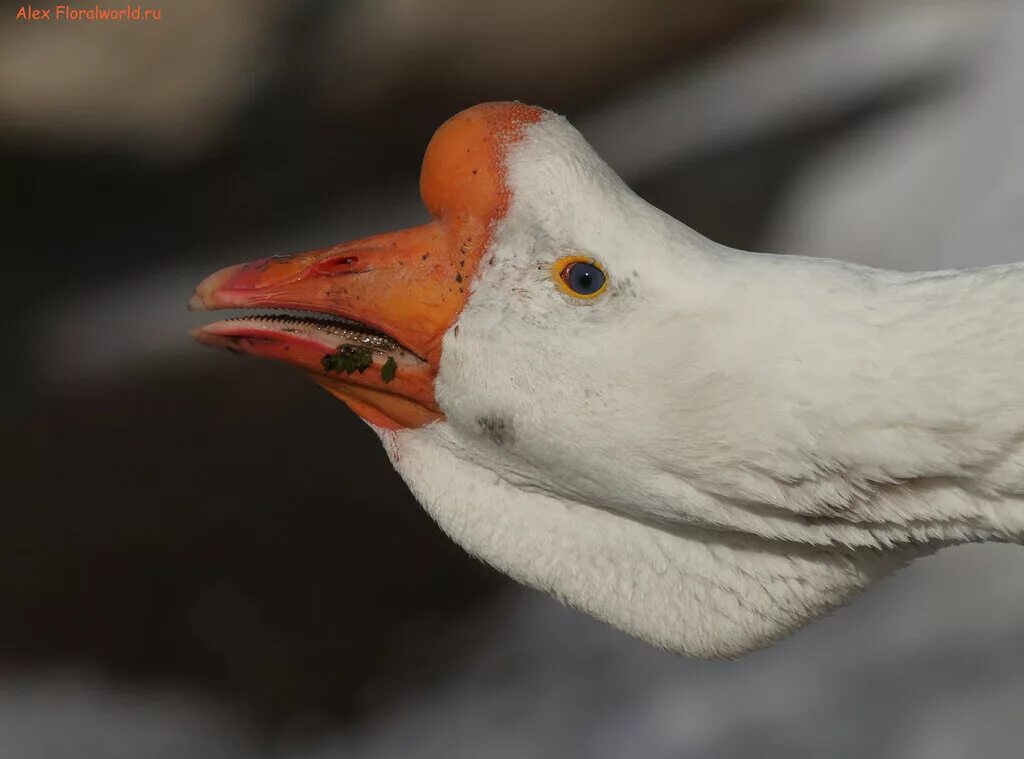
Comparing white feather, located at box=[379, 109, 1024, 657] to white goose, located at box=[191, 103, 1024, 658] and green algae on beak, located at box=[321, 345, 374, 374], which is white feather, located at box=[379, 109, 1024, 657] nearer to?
white goose, located at box=[191, 103, 1024, 658]

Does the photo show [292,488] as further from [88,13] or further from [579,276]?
[579,276]

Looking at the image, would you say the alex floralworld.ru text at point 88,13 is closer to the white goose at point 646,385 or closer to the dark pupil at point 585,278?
the white goose at point 646,385

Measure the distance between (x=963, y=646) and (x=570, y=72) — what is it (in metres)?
4.16

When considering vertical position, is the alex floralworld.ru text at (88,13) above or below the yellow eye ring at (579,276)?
above

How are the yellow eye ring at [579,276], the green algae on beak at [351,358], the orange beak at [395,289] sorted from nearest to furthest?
the yellow eye ring at [579,276]
the orange beak at [395,289]
the green algae on beak at [351,358]

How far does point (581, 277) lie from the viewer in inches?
96.2

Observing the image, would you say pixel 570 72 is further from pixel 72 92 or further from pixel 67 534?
pixel 67 534

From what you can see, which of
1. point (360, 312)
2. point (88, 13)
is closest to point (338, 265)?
point (360, 312)

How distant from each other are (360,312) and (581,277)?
0.53 meters

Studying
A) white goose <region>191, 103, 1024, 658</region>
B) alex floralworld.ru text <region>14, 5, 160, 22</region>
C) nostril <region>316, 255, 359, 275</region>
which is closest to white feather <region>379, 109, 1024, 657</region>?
white goose <region>191, 103, 1024, 658</region>

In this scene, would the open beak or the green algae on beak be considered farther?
the green algae on beak

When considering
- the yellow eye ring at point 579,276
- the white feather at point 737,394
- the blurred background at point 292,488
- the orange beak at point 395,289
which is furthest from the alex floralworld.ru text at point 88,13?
the yellow eye ring at point 579,276

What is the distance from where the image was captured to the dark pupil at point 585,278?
243cm

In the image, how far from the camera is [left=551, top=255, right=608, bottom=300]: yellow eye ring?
95.7 inches
